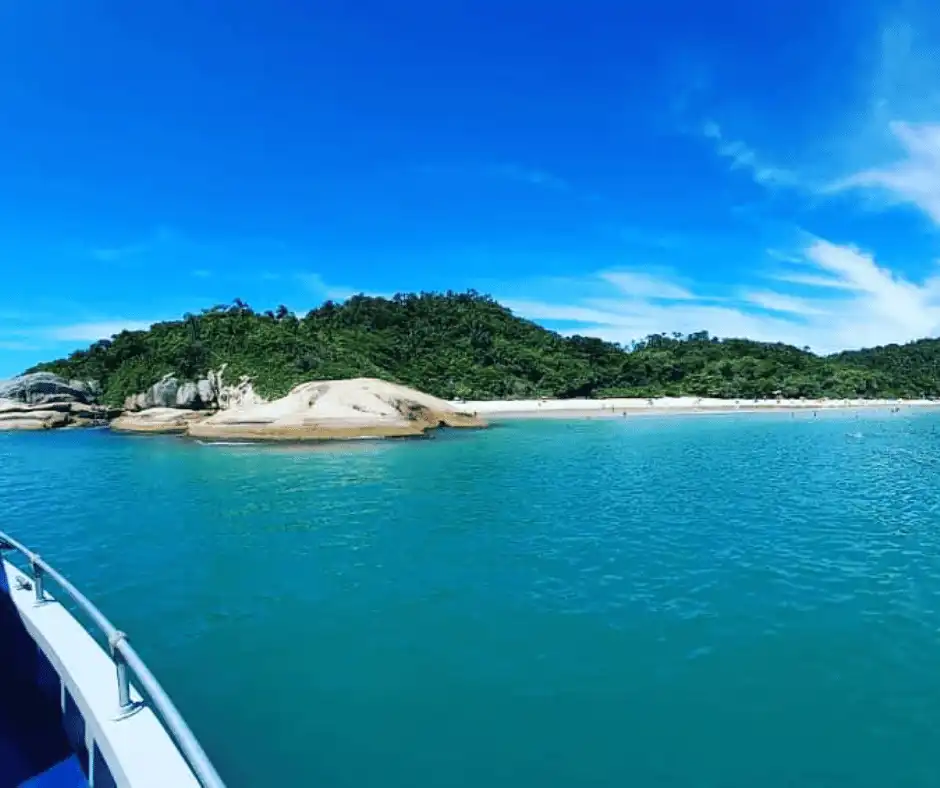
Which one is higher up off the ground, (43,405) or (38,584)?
(43,405)

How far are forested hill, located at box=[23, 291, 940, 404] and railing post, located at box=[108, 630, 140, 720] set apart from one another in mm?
71926

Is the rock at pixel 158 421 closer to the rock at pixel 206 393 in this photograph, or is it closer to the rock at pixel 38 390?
the rock at pixel 206 393

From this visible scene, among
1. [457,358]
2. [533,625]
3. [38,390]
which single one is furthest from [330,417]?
[457,358]

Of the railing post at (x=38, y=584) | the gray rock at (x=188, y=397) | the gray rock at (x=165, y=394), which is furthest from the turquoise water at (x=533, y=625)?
the gray rock at (x=165, y=394)

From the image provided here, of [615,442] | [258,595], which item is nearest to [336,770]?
[258,595]

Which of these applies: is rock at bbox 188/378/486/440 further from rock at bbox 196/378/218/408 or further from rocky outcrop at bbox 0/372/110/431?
rocky outcrop at bbox 0/372/110/431

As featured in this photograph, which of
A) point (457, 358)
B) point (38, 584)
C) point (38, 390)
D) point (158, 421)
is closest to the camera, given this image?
point (38, 584)

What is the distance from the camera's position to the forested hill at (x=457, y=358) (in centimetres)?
8375

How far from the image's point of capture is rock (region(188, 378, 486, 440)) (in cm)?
4781

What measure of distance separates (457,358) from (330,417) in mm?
68610

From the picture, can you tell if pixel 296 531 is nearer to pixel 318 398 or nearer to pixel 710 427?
pixel 318 398

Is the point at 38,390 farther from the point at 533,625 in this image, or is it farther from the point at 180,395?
the point at 533,625

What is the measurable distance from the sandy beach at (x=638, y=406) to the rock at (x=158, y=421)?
35154 mm

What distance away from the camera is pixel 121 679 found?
15.3ft
